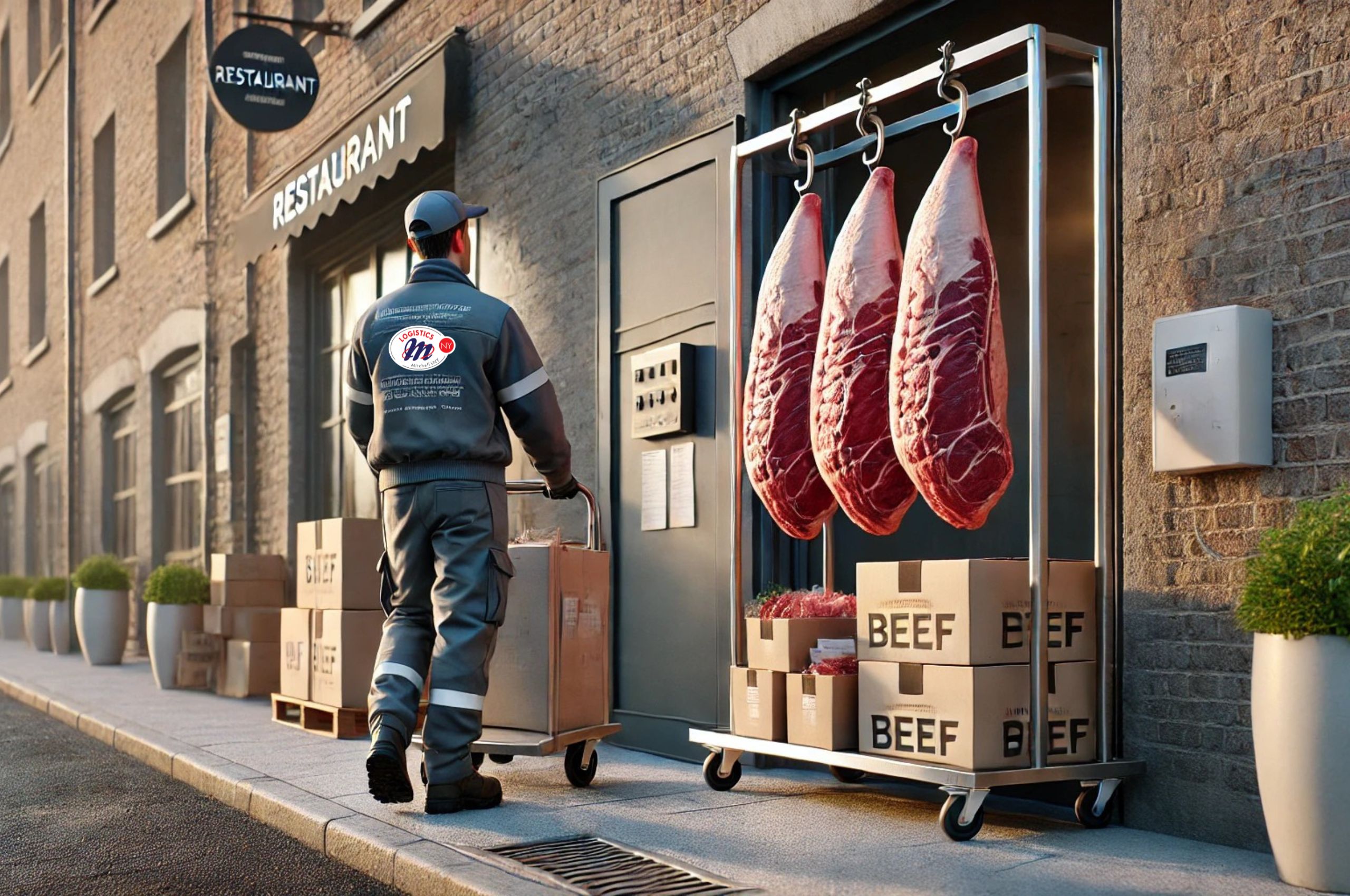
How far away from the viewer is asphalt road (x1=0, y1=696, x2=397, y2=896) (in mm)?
4500

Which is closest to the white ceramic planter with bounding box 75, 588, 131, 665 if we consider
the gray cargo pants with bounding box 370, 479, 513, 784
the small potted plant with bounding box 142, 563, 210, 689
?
the small potted plant with bounding box 142, 563, 210, 689

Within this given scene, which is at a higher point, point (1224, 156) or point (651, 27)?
point (651, 27)

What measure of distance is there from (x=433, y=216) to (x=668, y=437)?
2097mm

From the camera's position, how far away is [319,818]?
5023 millimetres

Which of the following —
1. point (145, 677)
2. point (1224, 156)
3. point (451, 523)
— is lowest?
point (145, 677)

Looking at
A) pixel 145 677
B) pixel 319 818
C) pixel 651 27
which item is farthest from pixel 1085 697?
pixel 145 677

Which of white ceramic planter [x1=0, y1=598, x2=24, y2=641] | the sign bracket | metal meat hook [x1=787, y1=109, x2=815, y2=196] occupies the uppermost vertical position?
the sign bracket

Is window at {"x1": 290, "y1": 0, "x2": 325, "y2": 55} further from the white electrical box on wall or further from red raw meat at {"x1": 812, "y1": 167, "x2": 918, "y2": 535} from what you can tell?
the white electrical box on wall

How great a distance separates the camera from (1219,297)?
4.53m

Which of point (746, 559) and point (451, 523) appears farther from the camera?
point (746, 559)

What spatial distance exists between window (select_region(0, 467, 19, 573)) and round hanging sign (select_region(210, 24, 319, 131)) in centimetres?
1523

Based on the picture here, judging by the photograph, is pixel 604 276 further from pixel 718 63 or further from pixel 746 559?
pixel 746 559

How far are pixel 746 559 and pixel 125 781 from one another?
9.90 feet

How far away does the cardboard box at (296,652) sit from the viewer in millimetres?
8094
